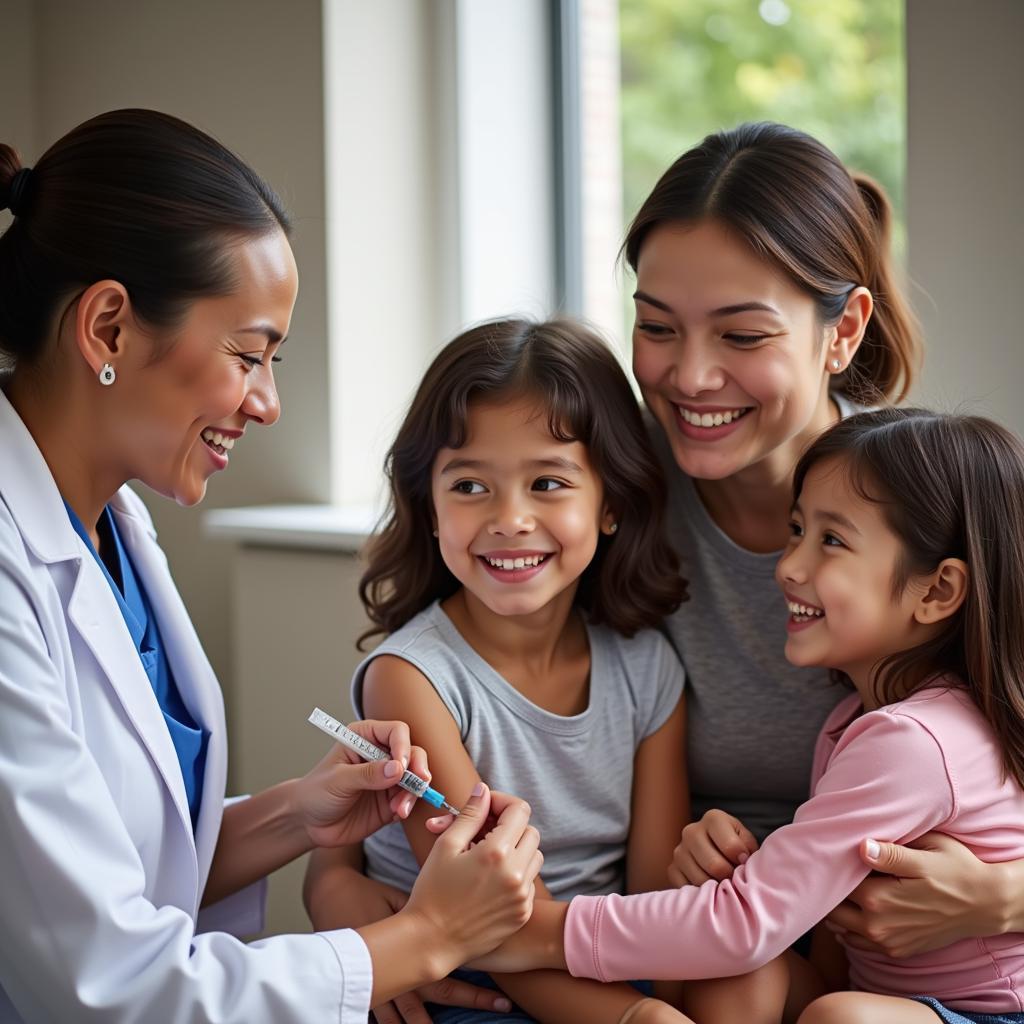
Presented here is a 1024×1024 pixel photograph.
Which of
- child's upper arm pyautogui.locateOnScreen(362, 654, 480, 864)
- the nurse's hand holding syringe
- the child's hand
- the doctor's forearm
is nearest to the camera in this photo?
the nurse's hand holding syringe

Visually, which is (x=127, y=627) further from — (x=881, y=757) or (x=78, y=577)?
(x=881, y=757)

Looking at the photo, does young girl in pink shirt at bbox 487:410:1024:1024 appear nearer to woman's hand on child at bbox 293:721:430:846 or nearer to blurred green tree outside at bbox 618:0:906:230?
woman's hand on child at bbox 293:721:430:846

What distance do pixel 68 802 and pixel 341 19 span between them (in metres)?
1.75

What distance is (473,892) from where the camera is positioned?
1264mm

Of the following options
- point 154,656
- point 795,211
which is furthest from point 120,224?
point 795,211

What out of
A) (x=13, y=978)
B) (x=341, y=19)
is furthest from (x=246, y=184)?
(x=341, y=19)

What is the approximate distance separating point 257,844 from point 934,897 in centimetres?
80

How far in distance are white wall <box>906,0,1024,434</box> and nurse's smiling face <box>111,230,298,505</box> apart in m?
0.93

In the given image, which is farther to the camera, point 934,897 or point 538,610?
point 538,610

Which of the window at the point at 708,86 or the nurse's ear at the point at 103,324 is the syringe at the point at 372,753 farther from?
the window at the point at 708,86

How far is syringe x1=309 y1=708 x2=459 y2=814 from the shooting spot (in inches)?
52.9

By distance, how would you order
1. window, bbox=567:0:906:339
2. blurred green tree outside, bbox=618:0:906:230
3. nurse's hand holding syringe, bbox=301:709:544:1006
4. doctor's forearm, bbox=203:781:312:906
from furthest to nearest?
blurred green tree outside, bbox=618:0:906:230
window, bbox=567:0:906:339
doctor's forearm, bbox=203:781:312:906
nurse's hand holding syringe, bbox=301:709:544:1006

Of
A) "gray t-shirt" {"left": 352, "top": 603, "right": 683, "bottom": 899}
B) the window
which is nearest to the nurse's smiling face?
"gray t-shirt" {"left": 352, "top": 603, "right": 683, "bottom": 899}

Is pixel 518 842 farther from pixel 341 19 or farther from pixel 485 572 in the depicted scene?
pixel 341 19
